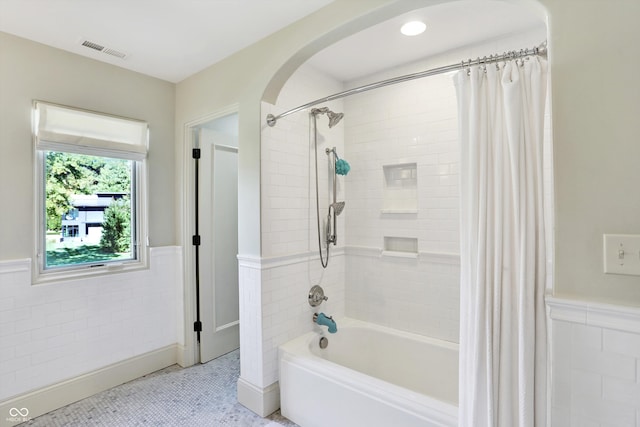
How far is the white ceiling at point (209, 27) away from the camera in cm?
184

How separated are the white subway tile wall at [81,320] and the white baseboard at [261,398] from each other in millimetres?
997

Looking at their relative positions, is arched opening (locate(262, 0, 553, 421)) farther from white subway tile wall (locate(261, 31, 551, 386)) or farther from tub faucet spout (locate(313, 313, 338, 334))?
tub faucet spout (locate(313, 313, 338, 334))

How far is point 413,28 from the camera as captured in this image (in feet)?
6.73

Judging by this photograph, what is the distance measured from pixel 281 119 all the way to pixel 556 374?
2.11m

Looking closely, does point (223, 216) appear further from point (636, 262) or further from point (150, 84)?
point (636, 262)

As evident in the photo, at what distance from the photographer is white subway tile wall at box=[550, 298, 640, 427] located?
99 cm

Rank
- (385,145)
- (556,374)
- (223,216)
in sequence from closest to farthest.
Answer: (556,374) < (385,145) < (223,216)

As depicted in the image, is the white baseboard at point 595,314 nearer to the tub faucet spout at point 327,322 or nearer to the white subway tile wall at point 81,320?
the tub faucet spout at point 327,322

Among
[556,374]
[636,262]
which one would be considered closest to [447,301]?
[556,374]

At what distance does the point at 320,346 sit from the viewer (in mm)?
2463

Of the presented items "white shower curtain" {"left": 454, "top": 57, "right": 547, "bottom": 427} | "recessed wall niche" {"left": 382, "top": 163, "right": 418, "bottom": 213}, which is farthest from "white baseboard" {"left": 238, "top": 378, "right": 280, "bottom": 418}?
"recessed wall niche" {"left": 382, "top": 163, "right": 418, "bottom": 213}

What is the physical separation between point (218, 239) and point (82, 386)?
1.51m

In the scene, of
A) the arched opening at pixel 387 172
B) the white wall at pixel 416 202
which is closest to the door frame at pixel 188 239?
the arched opening at pixel 387 172

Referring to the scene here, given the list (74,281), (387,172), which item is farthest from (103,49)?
(387,172)
